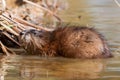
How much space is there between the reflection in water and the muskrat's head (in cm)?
21

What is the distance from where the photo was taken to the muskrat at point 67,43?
8.07 metres

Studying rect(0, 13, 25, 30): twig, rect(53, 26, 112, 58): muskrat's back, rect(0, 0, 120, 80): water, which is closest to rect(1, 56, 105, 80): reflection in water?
rect(0, 0, 120, 80): water

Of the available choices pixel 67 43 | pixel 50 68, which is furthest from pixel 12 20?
pixel 50 68

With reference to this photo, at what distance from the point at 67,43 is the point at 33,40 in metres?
0.56

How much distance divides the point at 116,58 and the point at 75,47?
25.6 inches

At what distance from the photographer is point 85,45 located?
8.07 m

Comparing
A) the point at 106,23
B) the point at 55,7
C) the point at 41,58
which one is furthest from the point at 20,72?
the point at 55,7

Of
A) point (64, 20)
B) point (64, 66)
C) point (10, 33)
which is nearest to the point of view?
point (64, 66)

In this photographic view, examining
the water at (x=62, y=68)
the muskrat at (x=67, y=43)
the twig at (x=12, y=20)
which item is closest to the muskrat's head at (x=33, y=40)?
the muskrat at (x=67, y=43)

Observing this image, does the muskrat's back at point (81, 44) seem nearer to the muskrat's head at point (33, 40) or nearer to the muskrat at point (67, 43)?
the muskrat at point (67, 43)

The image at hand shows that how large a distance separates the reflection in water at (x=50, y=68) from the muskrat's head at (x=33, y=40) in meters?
0.21

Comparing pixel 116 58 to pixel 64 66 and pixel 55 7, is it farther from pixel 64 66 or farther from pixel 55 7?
pixel 55 7

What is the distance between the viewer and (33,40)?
27.4 ft

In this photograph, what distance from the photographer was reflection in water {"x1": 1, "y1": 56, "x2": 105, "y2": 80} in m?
6.73
